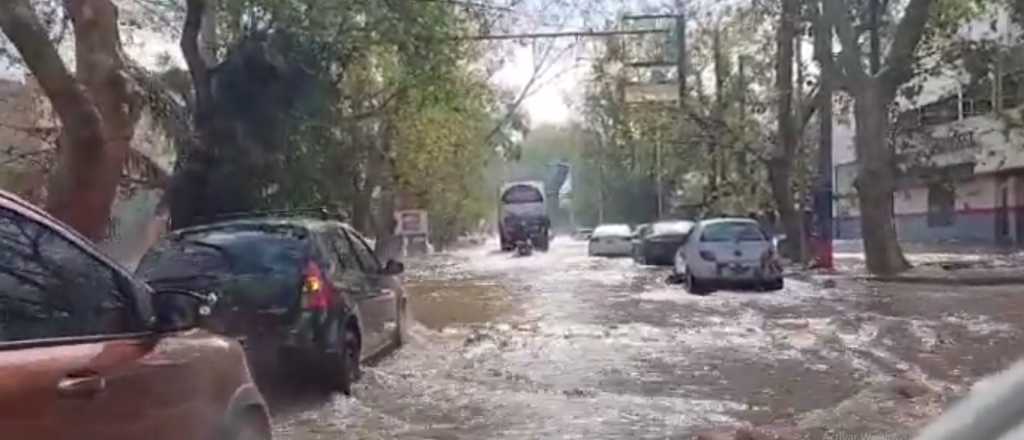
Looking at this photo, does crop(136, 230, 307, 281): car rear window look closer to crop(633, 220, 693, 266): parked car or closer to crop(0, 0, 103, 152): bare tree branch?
crop(0, 0, 103, 152): bare tree branch

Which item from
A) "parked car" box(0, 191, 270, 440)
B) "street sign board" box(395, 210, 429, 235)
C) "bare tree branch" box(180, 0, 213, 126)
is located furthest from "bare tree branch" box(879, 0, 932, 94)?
"street sign board" box(395, 210, 429, 235)

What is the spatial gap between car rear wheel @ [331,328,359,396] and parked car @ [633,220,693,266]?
2588cm

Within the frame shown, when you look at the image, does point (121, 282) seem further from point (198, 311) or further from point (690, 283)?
point (690, 283)

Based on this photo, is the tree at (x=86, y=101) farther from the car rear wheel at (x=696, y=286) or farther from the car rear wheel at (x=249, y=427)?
the car rear wheel at (x=696, y=286)

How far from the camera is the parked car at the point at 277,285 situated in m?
10.4

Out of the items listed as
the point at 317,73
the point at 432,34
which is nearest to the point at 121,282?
the point at 432,34

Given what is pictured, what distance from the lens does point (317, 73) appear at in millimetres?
21906

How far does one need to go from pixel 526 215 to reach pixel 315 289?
53761 mm

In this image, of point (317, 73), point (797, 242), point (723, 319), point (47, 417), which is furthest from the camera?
point (797, 242)

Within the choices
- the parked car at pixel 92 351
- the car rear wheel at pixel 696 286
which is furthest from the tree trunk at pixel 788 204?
the parked car at pixel 92 351

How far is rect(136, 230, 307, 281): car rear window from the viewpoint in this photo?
34.7 ft

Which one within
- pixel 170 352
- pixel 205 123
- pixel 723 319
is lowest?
pixel 723 319

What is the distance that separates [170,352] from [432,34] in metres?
15.6

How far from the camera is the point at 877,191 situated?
27.8 metres
